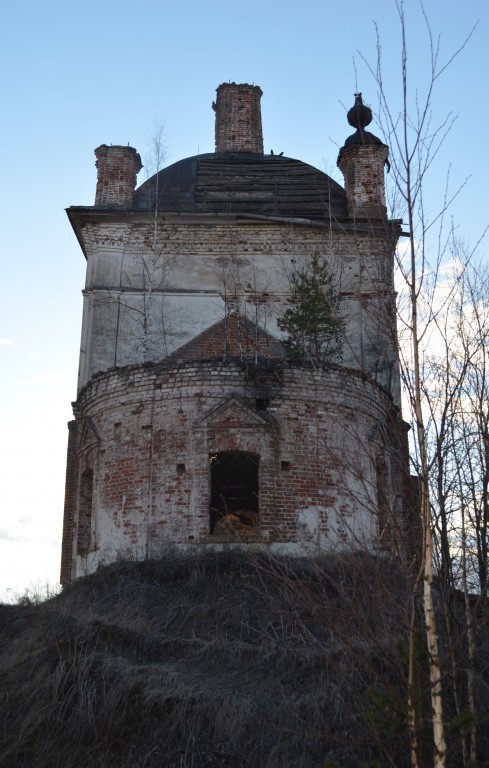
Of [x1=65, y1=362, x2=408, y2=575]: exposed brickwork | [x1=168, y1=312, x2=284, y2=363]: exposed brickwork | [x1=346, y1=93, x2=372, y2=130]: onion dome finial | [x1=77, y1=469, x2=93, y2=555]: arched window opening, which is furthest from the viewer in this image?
[x1=346, y1=93, x2=372, y2=130]: onion dome finial

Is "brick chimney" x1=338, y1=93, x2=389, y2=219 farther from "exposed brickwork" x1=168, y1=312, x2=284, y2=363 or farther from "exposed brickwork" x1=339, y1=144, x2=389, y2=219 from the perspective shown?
"exposed brickwork" x1=168, y1=312, x2=284, y2=363

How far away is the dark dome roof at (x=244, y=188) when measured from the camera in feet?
67.6

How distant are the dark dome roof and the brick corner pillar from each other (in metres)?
6.25

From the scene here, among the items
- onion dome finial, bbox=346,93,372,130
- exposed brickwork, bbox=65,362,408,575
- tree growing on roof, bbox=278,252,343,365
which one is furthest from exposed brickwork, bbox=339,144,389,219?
exposed brickwork, bbox=65,362,408,575

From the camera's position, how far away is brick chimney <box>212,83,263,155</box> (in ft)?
80.4

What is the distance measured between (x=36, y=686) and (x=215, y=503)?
313 inches

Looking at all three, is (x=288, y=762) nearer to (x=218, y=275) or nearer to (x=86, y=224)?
(x=218, y=275)

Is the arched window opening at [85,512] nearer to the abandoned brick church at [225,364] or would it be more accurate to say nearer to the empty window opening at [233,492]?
the abandoned brick church at [225,364]

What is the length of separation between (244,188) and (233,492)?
332 inches

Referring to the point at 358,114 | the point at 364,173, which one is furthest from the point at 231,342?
the point at 358,114

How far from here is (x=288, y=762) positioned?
26.0 ft

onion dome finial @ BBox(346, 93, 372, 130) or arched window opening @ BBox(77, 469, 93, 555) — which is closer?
arched window opening @ BBox(77, 469, 93, 555)

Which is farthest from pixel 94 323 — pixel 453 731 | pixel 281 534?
pixel 453 731

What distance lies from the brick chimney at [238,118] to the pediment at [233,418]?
40.1ft
